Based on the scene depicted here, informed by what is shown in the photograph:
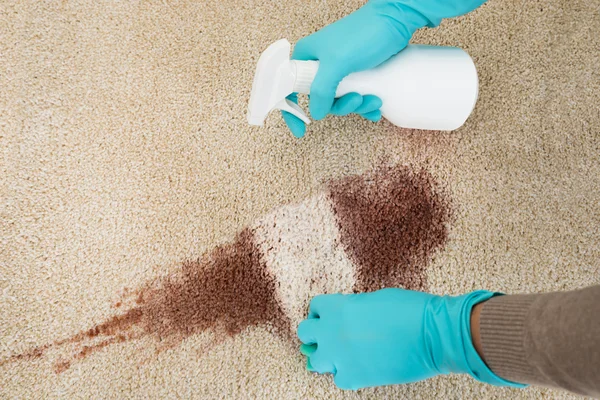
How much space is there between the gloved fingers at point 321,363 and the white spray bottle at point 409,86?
0.37m

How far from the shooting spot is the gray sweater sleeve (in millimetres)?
451

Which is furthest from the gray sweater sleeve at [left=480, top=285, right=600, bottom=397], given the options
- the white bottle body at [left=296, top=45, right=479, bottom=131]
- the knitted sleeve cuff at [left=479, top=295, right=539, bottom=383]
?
the white bottle body at [left=296, top=45, right=479, bottom=131]

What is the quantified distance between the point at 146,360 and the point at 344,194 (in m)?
0.44

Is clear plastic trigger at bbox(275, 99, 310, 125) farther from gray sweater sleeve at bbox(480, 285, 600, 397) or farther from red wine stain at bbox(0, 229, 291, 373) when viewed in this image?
gray sweater sleeve at bbox(480, 285, 600, 397)

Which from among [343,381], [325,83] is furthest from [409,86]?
[343,381]

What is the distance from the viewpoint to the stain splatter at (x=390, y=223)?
0.82 meters

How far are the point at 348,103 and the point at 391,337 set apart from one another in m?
0.37

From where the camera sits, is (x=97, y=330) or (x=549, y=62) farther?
(x=549, y=62)

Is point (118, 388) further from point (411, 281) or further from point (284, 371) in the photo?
point (411, 281)

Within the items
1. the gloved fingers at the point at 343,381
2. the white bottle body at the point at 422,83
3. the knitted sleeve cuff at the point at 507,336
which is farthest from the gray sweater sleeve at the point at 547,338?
the white bottle body at the point at 422,83

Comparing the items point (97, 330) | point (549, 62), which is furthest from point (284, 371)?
point (549, 62)

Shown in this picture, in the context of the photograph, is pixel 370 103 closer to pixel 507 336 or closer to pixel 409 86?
pixel 409 86

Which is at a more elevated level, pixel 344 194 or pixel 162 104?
pixel 162 104

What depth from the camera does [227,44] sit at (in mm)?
875
